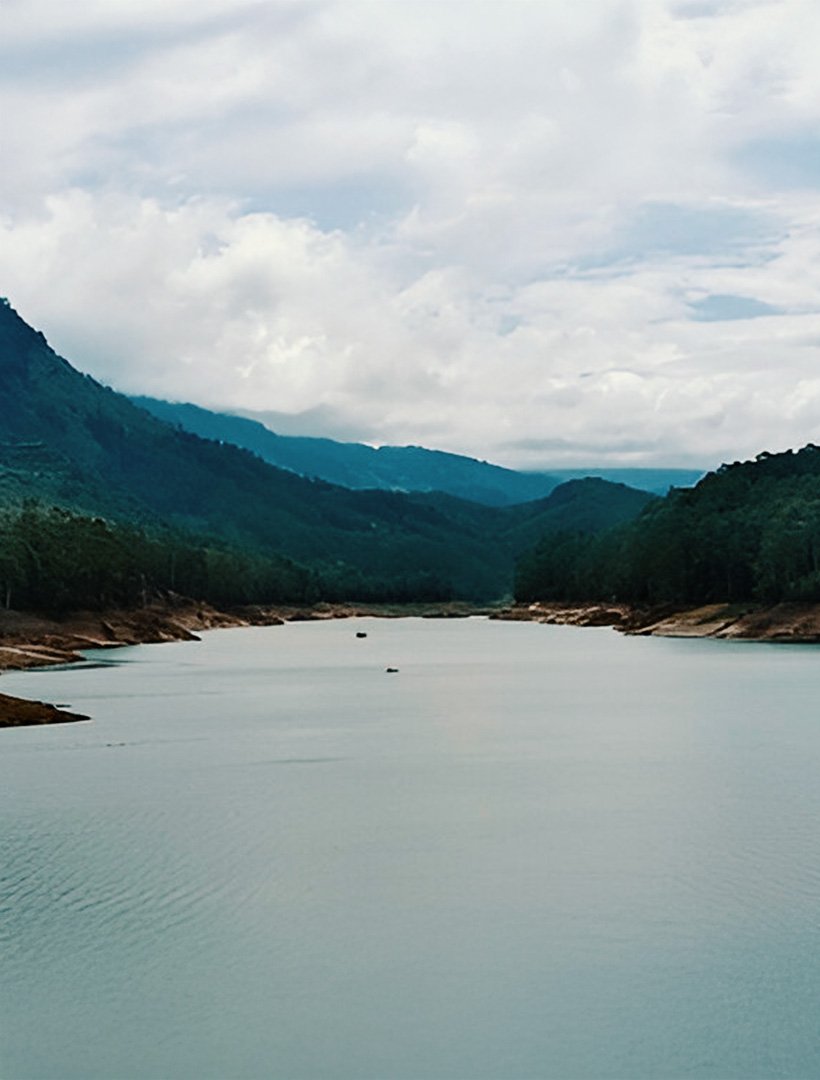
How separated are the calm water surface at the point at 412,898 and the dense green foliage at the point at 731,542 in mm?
69116

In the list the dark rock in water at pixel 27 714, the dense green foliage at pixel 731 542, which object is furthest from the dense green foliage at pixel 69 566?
the dark rock in water at pixel 27 714

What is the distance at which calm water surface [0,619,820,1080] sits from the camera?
21.3 meters

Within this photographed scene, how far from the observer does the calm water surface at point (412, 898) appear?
839 inches

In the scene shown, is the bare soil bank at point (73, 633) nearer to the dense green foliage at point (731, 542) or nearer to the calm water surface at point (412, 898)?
the calm water surface at point (412, 898)

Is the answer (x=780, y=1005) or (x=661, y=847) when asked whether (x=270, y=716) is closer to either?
(x=661, y=847)

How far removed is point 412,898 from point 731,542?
123 m

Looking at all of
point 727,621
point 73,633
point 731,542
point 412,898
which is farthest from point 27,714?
point 731,542

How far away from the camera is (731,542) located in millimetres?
147875

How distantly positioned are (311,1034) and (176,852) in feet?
46.2

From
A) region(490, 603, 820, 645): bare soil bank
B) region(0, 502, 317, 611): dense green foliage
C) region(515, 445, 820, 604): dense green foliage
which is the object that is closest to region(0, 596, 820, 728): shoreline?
region(490, 603, 820, 645): bare soil bank

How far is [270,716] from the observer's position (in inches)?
2721

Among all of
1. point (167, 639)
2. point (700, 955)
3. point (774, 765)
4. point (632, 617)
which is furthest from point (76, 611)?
point (700, 955)

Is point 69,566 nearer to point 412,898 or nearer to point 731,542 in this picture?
point 731,542

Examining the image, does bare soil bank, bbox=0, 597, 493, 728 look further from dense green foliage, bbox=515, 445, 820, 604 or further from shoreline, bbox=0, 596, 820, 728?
dense green foliage, bbox=515, 445, 820, 604
